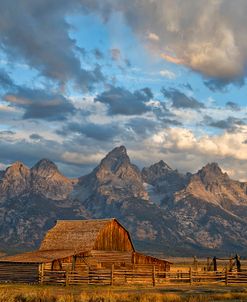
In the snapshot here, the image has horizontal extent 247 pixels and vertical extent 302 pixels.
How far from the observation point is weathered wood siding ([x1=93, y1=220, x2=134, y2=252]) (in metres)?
63.4

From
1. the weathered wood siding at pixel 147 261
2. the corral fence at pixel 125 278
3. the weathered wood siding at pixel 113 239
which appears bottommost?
the corral fence at pixel 125 278

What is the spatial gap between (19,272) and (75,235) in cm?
1120

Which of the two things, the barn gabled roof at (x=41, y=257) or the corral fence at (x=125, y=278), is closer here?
the corral fence at (x=125, y=278)

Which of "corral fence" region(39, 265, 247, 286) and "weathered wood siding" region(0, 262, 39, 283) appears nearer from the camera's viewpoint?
"corral fence" region(39, 265, 247, 286)

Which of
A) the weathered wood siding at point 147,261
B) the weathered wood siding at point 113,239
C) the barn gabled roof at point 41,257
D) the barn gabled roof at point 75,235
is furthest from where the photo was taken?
the weathered wood siding at point 147,261

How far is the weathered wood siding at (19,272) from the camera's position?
5416cm

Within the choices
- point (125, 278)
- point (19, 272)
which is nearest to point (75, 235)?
point (19, 272)

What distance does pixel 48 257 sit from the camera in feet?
190

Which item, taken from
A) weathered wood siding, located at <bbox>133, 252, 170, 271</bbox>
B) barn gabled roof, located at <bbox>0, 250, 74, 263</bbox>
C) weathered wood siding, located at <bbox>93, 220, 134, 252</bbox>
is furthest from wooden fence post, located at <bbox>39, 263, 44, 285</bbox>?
weathered wood siding, located at <bbox>133, 252, 170, 271</bbox>

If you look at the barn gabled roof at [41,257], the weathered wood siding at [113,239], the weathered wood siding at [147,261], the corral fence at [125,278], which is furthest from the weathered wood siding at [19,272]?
the weathered wood siding at [147,261]

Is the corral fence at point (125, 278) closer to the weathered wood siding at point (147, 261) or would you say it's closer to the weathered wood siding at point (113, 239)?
the weathered wood siding at point (113, 239)

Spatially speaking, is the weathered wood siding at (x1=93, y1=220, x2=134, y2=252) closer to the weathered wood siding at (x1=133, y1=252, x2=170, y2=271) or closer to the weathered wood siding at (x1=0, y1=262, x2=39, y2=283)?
the weathered wood siding at (x1=133, y1=252, x2=170, y2=271)

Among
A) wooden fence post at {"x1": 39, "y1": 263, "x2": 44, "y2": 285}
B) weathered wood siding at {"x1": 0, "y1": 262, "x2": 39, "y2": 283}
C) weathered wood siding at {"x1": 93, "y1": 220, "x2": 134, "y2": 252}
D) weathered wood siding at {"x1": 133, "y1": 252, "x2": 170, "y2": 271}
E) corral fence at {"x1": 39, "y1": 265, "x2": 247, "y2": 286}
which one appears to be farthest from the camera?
weathered wood siding at {"x1": 133, "y1": 252, "x2": 170, "y2": 271}

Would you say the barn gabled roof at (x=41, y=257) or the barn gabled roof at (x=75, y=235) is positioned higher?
the barn gabled roof at (x=75, y=235)
